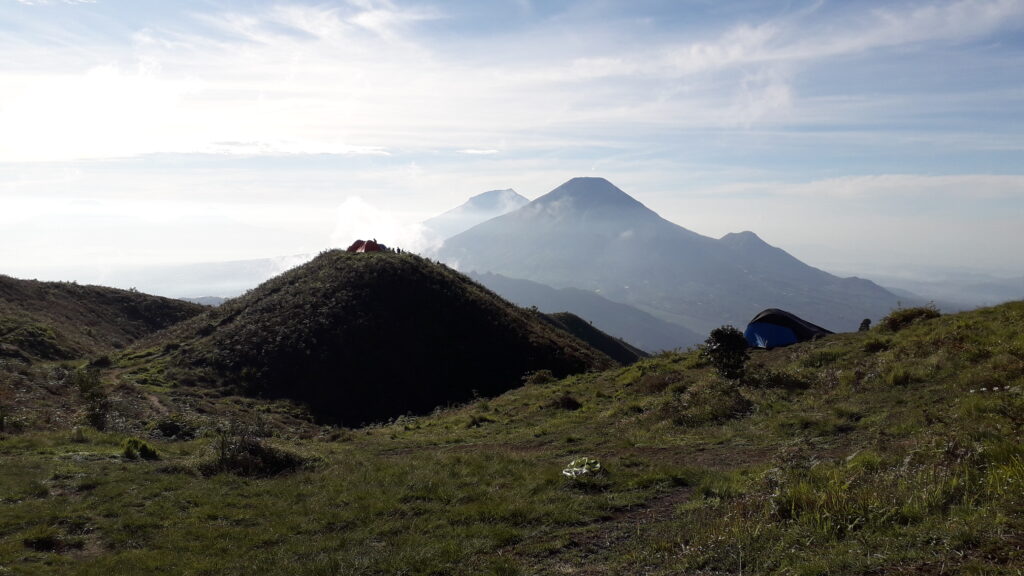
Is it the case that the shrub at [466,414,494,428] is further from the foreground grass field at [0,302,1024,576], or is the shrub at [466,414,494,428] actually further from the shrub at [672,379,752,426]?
the shrub at [672,379,752,426]

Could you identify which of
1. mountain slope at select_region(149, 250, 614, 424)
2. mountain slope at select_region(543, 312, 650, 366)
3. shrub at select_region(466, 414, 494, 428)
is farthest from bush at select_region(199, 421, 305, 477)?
mountain slope at select_region(543, 312, 650, 366)

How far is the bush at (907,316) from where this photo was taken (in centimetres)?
2012

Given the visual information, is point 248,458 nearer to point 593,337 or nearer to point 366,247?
point 366,247

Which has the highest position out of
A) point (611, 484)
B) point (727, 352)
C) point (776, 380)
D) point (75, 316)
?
point (75, 316)

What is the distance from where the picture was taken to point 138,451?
13.8 metres

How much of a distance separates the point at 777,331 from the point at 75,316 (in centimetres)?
4109

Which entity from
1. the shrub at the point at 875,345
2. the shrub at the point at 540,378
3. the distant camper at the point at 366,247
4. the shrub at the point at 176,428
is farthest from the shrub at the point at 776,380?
the distant camper at the point at 366,247

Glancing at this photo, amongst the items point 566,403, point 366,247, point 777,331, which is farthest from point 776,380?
point 366,247

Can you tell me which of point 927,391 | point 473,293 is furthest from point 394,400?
point 927,391

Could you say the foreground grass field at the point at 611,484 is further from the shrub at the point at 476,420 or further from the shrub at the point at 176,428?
the shrub at the point at 476,420

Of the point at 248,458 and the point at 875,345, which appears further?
the point at 875,345

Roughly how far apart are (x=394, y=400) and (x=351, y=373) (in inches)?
105

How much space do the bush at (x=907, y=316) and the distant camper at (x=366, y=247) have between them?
31120mm

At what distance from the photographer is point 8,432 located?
15398 millimetres
